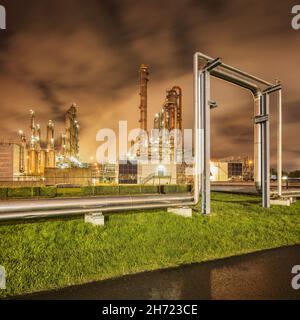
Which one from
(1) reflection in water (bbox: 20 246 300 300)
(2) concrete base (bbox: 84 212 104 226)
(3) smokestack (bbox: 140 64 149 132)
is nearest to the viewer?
(1) reflection in water (bbox: 20 246 300 300)

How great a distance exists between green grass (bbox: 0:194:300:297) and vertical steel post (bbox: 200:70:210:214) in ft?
2.89

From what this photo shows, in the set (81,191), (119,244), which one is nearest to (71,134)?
(81,191)

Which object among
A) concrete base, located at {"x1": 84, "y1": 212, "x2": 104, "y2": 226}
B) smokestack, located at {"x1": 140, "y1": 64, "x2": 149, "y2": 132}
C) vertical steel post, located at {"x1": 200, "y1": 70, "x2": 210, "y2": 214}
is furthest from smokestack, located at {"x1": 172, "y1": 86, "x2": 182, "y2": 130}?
concrete base, located at {"x1": 84, "y1": 212, "x2": 104, "y2": 226}

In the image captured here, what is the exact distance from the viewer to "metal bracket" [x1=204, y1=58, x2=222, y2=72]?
7796 millimetres

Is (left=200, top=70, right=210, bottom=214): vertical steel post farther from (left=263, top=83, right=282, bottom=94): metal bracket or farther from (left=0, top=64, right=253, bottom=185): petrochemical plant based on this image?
(left=0, top=64, right=253, bottom=185): petrochemical plant

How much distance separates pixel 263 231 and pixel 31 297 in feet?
19.6

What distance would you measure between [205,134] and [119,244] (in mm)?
4535

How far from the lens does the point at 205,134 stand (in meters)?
8.15

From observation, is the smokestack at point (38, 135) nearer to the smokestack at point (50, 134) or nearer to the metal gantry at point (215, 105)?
the smokestack at point (50, 134)

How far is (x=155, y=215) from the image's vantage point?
724 centimetres

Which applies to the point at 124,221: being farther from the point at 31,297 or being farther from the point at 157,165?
the point at 157,165

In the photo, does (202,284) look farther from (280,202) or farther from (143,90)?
(143,90)
